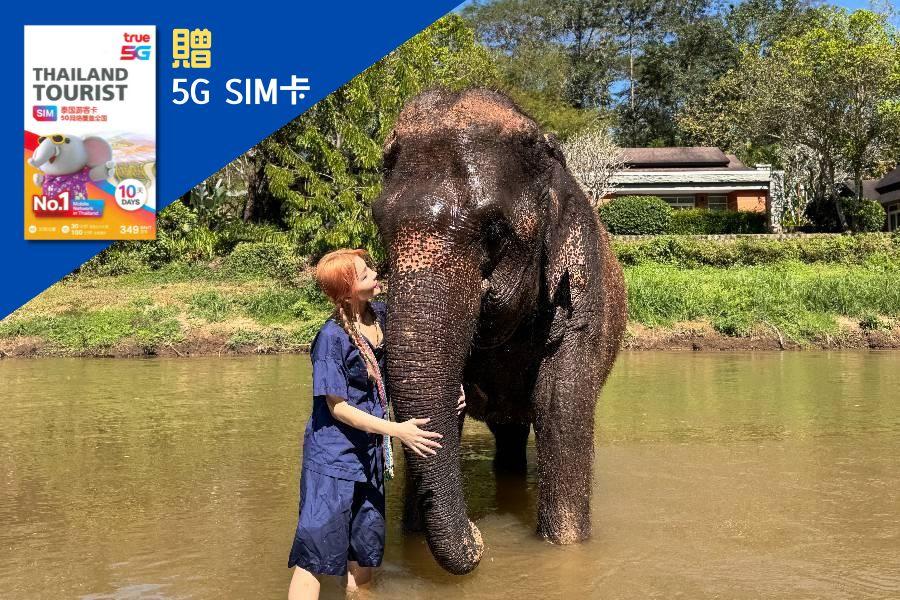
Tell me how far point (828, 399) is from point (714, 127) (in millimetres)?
41959

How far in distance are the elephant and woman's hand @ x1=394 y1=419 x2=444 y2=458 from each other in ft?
0.28

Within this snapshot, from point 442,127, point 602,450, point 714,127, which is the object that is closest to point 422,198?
point 442,127

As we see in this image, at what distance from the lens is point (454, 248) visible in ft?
14.0

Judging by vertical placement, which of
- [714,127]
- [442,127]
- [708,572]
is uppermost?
[714,127]

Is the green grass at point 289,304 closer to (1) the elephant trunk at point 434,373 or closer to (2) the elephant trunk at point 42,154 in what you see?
(2) the elephant trunk at point 42,154

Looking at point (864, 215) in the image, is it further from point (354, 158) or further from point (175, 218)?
point (175, 218)

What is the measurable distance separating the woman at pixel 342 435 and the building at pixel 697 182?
36894 millimetres

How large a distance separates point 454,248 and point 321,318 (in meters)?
16.4

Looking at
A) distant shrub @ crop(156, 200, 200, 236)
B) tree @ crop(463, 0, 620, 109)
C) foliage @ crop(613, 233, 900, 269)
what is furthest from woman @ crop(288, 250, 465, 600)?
tree @ crop(463, 0, 620, 109)

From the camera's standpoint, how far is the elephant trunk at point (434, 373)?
4039 millimetres

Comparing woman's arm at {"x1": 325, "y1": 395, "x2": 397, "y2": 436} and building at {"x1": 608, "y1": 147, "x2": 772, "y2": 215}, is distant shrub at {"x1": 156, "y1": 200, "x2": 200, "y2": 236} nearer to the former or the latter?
building at {"x1": 608, "y1": 147, "x2": 772, "y2": 215}

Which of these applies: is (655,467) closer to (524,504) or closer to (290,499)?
(524,504)

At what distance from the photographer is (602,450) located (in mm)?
8414

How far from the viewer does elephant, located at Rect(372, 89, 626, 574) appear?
4.11 m
